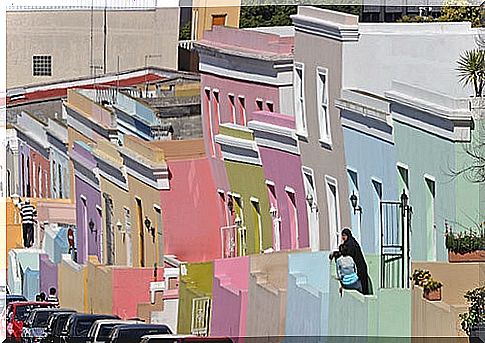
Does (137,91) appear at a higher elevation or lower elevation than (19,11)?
lower

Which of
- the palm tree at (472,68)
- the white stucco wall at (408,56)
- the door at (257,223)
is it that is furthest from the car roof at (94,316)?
the palm tree at (472,68)

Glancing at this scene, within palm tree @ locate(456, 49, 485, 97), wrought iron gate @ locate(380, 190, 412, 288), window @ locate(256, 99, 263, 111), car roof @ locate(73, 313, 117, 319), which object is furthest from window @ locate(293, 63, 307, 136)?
car roof @ locate(73, 313, 117, 319)

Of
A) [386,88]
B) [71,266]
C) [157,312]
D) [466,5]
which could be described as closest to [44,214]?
[71,266]

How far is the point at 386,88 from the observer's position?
463 cm

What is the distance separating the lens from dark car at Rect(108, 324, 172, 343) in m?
4.73

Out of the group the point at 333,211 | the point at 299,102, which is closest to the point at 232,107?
the point at 299,102

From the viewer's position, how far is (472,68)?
4.66 m

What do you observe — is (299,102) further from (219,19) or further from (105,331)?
(105,331)

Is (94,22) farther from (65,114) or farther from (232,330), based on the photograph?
(232,330)

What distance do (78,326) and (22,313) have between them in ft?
0.83

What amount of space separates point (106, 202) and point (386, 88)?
130cm

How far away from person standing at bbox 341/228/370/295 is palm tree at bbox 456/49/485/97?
82 centimetres

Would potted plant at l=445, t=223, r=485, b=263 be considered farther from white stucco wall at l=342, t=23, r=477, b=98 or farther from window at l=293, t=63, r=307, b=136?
window at l=293, t=63, r=307, b=136

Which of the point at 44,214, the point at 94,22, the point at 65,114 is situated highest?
the point at 94,22
